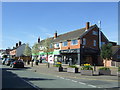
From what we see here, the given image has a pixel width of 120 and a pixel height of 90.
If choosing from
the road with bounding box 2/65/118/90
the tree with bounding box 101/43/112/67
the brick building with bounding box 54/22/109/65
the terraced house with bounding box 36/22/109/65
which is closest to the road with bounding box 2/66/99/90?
the road with bounding box 2/65/118/90

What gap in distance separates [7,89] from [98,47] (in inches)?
1441

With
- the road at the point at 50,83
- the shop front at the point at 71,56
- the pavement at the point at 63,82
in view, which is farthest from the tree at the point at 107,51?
the road at the point at 50,83

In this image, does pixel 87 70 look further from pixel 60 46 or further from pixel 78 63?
pixel 60 46

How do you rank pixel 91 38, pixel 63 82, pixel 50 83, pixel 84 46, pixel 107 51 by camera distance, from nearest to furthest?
pixel 50 83, pixel 63 82, pixel 107 51, pixel 84 46, pixel 91 38

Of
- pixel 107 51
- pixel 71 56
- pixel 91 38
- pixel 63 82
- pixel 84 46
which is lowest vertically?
pixel 63 82

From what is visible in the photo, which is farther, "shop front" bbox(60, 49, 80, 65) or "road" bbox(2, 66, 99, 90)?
"shop front" bbox(60, 49, 80, 65)

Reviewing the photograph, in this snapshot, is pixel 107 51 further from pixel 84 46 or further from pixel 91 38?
pixel 91 38

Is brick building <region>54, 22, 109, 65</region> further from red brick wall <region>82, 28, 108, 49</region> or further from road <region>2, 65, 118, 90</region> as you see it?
road <region>2, 65, 118, 90</region>

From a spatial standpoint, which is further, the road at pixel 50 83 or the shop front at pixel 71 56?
the shop front at pixel 71 56

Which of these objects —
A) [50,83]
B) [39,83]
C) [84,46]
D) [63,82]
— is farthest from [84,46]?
[39,83]

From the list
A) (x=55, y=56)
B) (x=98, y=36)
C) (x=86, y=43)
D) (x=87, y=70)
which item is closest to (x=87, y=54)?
(x=86, y=43)

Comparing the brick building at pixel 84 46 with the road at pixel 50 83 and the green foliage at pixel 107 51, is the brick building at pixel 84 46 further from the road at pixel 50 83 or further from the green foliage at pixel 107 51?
the road at pixel 50 83

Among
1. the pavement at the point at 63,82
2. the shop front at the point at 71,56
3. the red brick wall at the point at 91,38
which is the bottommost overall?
the pavement at the point at 63,82

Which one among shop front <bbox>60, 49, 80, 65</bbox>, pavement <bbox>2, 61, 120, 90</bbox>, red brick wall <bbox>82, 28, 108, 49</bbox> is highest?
red brick wall <bbox>82, 28, 108, 49</bbox>
